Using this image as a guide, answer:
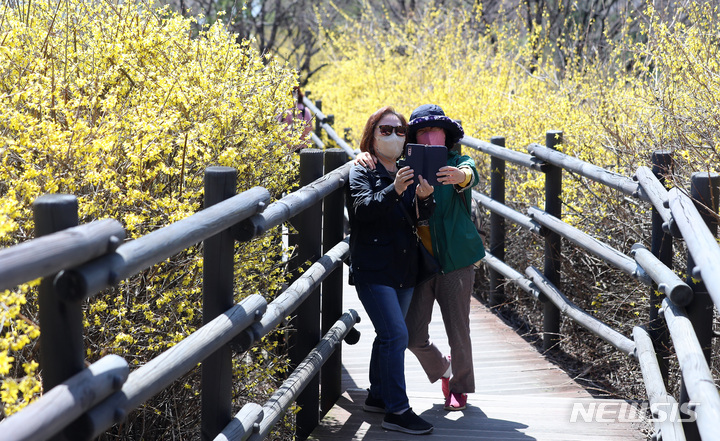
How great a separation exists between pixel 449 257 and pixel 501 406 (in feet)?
2.94

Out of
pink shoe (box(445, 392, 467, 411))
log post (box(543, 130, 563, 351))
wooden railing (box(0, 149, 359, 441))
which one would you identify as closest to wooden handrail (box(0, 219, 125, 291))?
wooden railing (box(0, 149, 359, 441))

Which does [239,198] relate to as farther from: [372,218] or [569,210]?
[569,210]

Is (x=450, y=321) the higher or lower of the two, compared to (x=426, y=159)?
lower

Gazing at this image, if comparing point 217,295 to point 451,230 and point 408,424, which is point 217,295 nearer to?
point 408,424

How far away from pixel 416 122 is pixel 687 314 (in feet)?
4.92

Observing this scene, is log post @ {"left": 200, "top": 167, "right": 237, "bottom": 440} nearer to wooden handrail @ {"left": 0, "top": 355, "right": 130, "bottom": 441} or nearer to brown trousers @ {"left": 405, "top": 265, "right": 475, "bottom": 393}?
wooden handrail @ {"left": 0, "top": 355, "right": 130, "bottom": 441}

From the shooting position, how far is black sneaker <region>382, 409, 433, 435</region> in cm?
401

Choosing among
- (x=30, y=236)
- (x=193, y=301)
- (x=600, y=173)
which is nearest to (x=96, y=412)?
(x=30, y=236)

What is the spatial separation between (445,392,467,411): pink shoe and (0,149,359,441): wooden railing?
1.96 ft

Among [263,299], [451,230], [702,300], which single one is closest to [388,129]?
[451,230]

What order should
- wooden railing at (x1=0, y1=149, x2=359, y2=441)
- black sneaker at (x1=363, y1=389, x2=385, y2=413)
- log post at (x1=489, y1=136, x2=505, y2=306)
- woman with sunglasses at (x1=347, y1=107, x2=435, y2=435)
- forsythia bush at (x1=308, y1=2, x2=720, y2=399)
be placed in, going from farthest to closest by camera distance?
log post at (x1=489, y1=136, x2=505, y2=306) → forsythia bush at (x1=308, y1=2, x2=720, y2=399) → black sneaker at (x1=363, y1=389, x2=385, y2=413) → woman with sunglasses at (x1=347, y1=107, x2=435, y2=435) → wooden railing at (x1=0, y1=149, x2=359, y2=441)

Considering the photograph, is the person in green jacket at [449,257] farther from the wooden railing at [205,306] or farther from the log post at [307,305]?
the wooden railing at [205,306]

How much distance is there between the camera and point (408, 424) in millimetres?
4016

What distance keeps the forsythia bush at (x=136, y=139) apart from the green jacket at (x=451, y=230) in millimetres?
777
